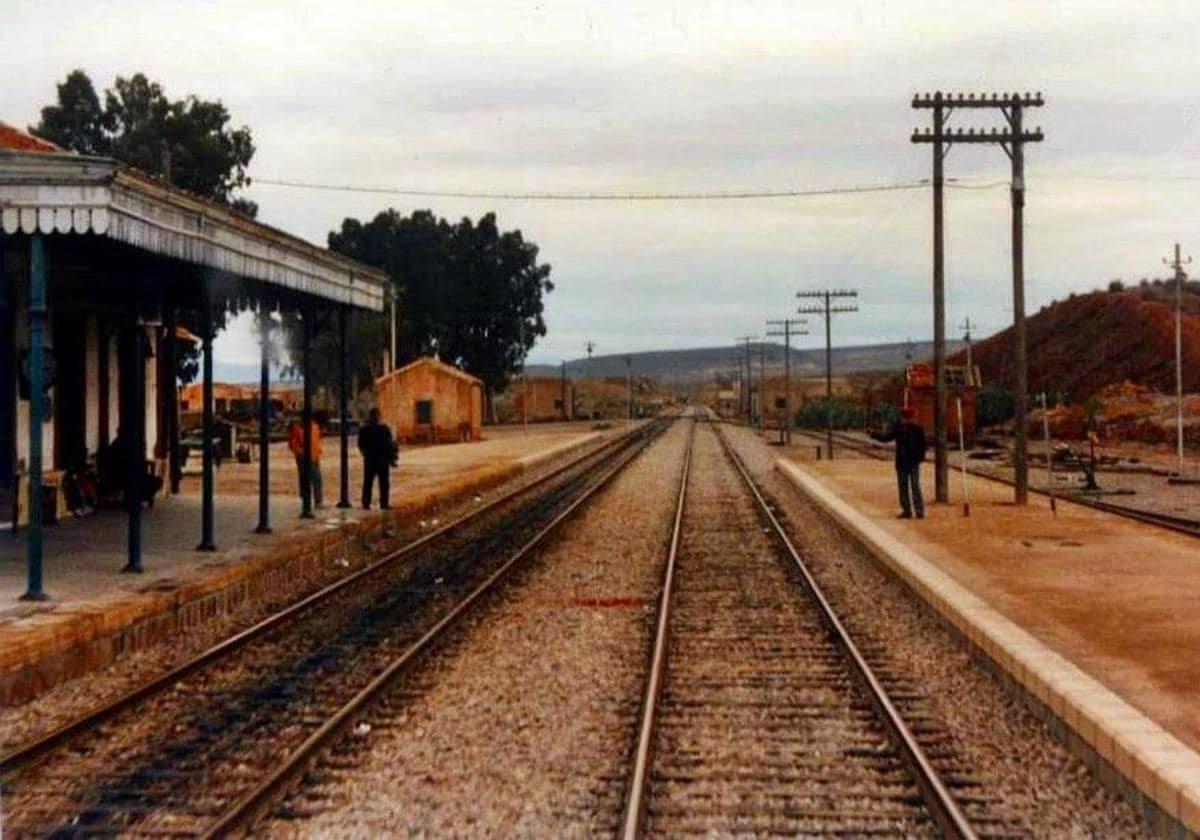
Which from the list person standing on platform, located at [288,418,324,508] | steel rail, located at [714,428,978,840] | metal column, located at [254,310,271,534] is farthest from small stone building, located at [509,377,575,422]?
steel rail, located at [714,428,978,840]

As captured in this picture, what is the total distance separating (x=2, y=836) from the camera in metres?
7.39

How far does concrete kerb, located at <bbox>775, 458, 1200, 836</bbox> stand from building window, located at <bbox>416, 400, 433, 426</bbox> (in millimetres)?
51690

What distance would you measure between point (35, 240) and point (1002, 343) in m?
110

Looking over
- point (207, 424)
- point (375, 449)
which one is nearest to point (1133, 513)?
point (375, 449)

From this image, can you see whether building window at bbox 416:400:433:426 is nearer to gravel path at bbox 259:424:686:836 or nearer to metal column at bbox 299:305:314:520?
metal column at bbox 299:305:314:520

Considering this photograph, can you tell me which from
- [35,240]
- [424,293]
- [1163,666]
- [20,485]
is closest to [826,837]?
[1163,666]

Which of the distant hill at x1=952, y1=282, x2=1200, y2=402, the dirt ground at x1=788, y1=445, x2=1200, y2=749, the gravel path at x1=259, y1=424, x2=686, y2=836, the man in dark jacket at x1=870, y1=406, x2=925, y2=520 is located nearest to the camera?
the gravel path at x1=259, y1=424, x2=686, y2=836

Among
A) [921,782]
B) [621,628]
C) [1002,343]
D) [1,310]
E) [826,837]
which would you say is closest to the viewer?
[826,837]

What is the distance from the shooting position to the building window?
66.0 m

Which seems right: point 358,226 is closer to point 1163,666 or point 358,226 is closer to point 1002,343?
point 1002,343

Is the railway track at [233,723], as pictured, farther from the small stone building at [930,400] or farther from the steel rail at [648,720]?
the small stone building at [930,400]

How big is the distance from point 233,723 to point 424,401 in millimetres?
56438

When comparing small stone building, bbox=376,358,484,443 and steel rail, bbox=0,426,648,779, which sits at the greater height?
small stone building, bbox=376,358,484,443

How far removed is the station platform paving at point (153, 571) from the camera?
11.5m
